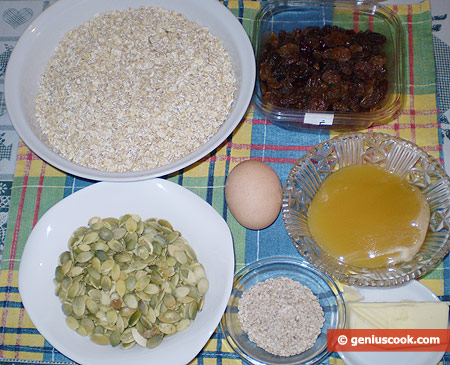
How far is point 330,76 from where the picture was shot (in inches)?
55.4

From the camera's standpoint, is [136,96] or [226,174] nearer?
[136,96]

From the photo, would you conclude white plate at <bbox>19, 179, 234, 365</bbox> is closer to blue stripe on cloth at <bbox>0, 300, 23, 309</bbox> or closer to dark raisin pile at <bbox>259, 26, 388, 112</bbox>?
blue stripe on cloth at <bbox>0, 300, 23, 309</bbox>

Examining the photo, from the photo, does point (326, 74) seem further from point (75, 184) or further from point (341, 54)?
point (75, 184)

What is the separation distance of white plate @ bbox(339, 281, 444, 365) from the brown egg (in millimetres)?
379

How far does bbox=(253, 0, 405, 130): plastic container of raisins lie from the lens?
1.41 metres

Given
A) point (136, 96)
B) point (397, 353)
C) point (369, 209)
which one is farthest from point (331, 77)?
point (397, 353)

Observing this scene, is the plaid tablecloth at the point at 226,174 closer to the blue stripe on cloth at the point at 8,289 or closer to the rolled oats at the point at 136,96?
the blue stripe on cloth at the point at 8,289

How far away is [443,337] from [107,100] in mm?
1227

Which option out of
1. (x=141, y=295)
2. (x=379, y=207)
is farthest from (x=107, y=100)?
(x=379, y=207)

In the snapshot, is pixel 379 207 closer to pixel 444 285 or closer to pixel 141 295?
pixel 444 285

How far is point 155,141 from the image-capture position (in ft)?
4.57

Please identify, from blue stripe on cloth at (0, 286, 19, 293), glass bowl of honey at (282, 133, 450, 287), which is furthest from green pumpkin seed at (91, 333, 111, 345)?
glass bowl of honey at (282, 133, 450, 287)

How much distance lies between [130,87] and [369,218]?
84 cm

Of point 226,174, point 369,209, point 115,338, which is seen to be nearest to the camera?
point 115,338
